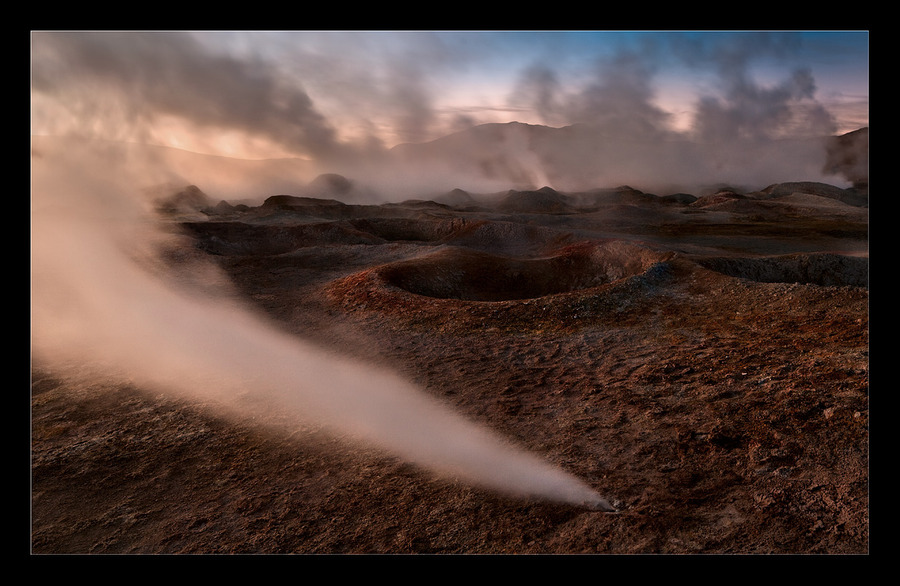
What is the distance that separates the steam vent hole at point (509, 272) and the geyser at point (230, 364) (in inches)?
248

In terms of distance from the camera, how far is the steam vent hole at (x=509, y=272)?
18766mm

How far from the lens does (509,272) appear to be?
68.2 feet

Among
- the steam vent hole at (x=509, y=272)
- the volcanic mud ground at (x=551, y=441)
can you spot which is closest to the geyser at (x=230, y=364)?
the volcanic mud ground at (x=551, y=441)

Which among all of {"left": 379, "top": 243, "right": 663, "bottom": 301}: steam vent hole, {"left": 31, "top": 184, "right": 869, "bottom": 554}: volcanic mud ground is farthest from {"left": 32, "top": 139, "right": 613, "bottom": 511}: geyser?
{"left": 379, "top": 243, "right": 663, "bottom": 301}: steam vent hole

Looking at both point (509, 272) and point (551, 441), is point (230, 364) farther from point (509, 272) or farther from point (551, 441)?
point (509, 272)

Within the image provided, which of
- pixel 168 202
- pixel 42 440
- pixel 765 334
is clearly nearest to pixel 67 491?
pixel 42 440

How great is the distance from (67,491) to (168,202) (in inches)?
3104

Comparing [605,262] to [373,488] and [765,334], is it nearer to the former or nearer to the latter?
[765,334]

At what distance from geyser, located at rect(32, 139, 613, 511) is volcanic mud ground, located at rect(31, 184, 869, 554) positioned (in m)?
0.39

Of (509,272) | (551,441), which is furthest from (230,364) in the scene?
(509,272)

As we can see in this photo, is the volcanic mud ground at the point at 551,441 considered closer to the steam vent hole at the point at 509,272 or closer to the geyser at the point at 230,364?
the geyser at the point at 230,364

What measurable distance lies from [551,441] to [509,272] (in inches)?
563

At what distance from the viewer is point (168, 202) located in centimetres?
7319

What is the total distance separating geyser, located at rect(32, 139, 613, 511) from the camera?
6.66m
